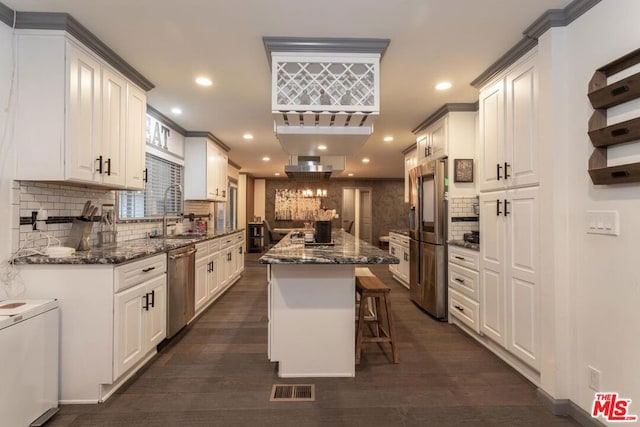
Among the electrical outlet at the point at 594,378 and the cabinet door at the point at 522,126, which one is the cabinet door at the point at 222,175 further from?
the electrical outlet at the point at 594,378

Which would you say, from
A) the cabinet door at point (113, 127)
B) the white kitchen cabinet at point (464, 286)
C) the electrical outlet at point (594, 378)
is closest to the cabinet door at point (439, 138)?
the white kitchen cabinet at point (464, 286)

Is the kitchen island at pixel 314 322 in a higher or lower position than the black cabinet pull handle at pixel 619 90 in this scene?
lower

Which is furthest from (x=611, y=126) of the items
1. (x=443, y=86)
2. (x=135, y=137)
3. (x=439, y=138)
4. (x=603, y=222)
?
(x=135, y=137)

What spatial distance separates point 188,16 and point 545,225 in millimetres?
2636

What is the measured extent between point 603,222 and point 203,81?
3.15 meters

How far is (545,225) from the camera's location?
1.96 m

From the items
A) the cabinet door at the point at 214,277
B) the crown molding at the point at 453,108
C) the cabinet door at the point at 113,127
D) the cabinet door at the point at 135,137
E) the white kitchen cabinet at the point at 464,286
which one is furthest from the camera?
the cabinet door at the point at 214,277

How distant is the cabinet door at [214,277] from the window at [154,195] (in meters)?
0.90

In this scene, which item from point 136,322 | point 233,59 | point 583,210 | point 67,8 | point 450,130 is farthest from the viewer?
point 450,130

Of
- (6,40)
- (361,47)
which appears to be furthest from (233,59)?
(6,40)

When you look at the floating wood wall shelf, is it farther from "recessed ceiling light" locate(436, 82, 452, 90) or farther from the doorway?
the doorway

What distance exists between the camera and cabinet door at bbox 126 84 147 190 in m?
2.71

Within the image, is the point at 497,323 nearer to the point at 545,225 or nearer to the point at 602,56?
the point at 545,225

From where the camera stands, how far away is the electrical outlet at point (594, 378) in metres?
1.69
